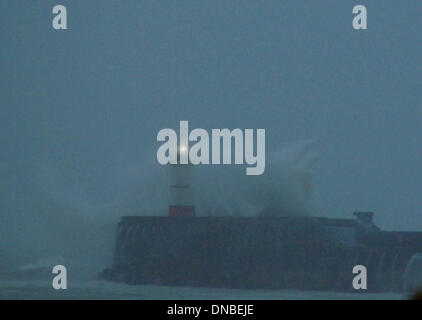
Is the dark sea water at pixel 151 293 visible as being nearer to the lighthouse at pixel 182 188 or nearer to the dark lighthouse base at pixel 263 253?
the dark lighthouse base at pixel 263 253

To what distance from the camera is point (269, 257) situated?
36812 millimetres

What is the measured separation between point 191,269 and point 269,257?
7.30ft

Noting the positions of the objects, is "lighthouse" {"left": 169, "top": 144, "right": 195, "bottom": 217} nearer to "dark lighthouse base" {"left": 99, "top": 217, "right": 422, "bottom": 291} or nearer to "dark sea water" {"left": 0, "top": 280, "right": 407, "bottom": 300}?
"dark lighthouse base" {"left": 99, "top": 217, "right": 422, "bottom": 291}

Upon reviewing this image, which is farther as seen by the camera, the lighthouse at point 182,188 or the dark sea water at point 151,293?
the lighthouse at point 182,188

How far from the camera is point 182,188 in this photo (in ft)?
127

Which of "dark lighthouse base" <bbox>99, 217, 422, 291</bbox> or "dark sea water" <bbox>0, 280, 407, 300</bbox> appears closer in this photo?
"dark sea water" <bbox>0, 280, 407, 300</bbox>

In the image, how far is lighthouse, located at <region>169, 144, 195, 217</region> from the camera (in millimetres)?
38562

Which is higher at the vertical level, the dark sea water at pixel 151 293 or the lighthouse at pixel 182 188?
the lighthouse at pixel 182 188

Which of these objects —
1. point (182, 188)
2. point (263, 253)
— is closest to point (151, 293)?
point (263, 253)

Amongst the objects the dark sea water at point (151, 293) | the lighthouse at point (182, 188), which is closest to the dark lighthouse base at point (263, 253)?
the lighthouse at point (182, 188)

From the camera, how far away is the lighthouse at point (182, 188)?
38562 mm

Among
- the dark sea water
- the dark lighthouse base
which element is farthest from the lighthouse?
the dark sea water
